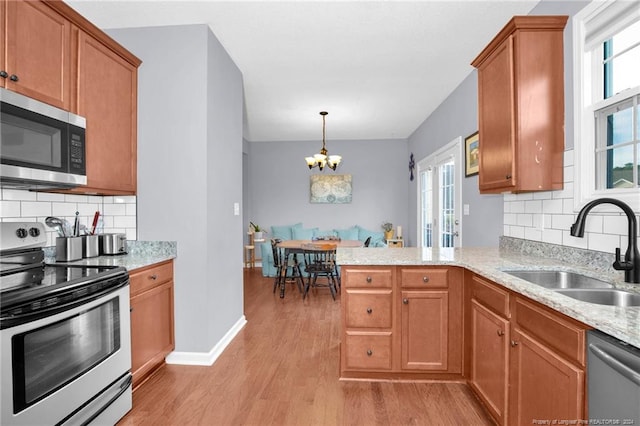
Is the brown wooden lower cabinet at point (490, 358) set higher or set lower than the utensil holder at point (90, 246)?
lower

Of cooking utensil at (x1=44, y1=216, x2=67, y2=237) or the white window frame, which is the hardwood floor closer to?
cooking utensil at (x1=44, y1=216, x2=67, y2=237)

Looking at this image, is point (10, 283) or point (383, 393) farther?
point (383, 393)

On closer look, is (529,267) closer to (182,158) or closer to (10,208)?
(182,158)

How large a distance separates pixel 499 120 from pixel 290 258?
4126 mm

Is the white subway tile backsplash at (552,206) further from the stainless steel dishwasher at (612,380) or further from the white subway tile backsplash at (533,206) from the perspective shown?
the stainless steel dishwasher at (612,380)

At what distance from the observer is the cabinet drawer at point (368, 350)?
2238mm

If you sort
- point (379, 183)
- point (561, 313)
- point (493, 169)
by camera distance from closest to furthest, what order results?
A: point (561, 313) < point (493, 169) < point (379, 183)

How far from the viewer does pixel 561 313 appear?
1.22 meters

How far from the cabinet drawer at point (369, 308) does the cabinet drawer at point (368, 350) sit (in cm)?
8

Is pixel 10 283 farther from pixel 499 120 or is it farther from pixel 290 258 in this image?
pixel 290 258

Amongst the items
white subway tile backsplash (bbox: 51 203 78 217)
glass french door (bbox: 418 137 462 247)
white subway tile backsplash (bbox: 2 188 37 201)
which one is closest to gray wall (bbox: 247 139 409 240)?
glass french door (bbox: 418 137 462 247)

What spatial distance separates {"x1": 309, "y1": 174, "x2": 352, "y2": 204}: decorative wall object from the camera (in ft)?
22.9

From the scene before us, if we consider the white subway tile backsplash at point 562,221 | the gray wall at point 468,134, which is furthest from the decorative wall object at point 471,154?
the white subway tile backsplash at point 562,221

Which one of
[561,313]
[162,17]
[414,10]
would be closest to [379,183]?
[414,10]
